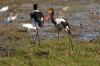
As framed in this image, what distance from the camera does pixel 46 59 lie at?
40.3ft

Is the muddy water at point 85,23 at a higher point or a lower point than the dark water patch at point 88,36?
lower

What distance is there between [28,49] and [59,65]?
2.41 meters

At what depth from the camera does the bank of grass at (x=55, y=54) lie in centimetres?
1183

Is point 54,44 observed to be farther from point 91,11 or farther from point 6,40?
→ point 91,11

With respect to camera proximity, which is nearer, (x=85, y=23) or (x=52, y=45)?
(x=52, y=45)

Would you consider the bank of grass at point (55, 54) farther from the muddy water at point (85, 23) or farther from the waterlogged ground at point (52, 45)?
the muddy water at point (85, 23)

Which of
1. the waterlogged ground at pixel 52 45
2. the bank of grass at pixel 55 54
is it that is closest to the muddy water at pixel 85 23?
the waterlogged ground at pixel 52 45

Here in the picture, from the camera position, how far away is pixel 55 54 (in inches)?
508

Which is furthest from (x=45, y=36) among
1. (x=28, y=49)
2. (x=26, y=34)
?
(x=28, y=49)

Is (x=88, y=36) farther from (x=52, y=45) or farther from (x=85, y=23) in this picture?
(x=85, y=23)

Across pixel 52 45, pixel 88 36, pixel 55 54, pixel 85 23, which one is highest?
pixel 55 54

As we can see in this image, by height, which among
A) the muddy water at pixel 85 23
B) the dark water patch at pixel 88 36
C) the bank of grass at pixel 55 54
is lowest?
the muddy water at pixel 85 23

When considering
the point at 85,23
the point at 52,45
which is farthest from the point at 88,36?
the point at 85,23

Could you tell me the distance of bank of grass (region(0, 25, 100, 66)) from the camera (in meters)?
11.8
